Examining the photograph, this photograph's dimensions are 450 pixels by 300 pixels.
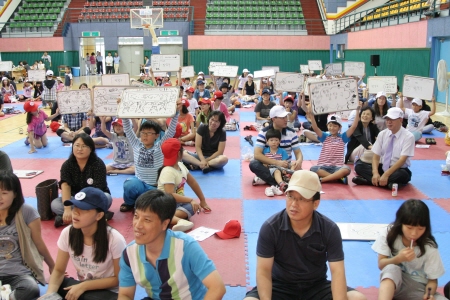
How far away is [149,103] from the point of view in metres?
7.91

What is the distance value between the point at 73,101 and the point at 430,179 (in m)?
7.59

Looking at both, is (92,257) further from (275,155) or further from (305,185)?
(275,155)

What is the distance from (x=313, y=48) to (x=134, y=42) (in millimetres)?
13784

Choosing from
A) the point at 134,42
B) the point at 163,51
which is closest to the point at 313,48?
the point at 163,51

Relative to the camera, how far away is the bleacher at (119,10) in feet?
122

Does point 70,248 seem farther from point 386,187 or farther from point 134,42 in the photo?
point 134,42

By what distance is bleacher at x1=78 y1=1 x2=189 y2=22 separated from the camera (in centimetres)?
3716

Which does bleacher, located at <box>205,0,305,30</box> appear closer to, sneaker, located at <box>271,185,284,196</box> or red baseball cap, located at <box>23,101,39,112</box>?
red baseball cap, located at <box>23,101,39,112</box>

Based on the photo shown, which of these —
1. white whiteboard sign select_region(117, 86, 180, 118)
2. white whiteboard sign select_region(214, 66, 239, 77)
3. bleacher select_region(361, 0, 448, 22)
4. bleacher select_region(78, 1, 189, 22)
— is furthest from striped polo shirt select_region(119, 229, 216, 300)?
bleacher select_region(78, 1, 189, 22)

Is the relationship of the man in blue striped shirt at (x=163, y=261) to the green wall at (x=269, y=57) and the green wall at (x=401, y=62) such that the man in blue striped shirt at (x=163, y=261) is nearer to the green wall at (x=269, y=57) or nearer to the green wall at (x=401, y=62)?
the green wall at (x=401, y=62)

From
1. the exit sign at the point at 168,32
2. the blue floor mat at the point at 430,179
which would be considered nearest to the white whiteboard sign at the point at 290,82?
the blue floor mat at the point at 430,179

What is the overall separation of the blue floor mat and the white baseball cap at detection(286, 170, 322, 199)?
5322mm

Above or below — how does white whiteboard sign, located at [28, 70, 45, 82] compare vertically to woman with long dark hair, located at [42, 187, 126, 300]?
above

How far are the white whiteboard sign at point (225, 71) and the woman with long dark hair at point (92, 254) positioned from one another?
17314 mm
